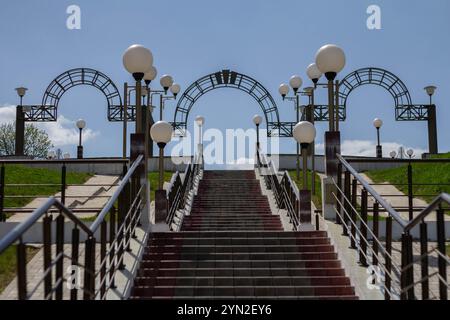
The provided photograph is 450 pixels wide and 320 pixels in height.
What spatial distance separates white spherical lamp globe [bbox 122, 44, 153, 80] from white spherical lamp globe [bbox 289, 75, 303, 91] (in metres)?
9.22

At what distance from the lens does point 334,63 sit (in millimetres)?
9633

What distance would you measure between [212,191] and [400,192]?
6518 millimetres

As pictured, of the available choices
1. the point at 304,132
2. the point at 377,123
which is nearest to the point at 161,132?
the point at 304,132

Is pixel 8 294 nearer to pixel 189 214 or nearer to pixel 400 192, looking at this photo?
pixel 189 214

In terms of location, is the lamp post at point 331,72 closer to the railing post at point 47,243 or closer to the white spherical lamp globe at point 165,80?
the railing post at point 47,243

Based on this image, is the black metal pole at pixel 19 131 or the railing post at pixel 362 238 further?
the black metal pole at pixel 19 131

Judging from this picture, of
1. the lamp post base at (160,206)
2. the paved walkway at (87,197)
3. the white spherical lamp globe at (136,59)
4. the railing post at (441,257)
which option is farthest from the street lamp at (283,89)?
the railing post at (441,257)

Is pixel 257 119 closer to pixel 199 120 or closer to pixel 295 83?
pixel 199 120

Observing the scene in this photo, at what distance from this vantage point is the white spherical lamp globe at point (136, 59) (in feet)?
31.2

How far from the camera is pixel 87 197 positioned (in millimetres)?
11305

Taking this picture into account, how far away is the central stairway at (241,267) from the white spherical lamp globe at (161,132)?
9.33ft

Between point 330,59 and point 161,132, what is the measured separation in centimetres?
362

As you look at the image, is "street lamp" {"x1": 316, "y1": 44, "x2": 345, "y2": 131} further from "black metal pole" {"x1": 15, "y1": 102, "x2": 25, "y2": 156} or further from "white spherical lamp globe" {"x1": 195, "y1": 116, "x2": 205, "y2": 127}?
"black metal pole" {"x1": 15, "y1": 102, "x2": 25, "y2": 156}
